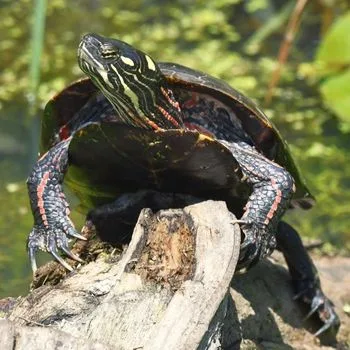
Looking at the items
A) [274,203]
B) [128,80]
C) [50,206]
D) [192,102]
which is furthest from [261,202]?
[50,206]

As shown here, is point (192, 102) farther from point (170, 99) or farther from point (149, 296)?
point (149, 296)

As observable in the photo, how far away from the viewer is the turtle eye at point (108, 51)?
112 inches

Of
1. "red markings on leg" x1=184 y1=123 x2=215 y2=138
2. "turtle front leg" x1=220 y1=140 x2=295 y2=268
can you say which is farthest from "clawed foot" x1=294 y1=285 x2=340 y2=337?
"red markings on leg" x1=184 y1=123 x2=215 y2=138

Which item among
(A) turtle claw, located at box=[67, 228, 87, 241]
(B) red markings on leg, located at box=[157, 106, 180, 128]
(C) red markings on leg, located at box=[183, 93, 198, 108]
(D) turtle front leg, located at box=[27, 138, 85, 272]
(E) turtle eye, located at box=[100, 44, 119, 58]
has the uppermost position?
(E) turtle eye, located at box=[100, 44, 119, 58]

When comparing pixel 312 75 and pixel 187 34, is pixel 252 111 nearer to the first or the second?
pixel 312 75

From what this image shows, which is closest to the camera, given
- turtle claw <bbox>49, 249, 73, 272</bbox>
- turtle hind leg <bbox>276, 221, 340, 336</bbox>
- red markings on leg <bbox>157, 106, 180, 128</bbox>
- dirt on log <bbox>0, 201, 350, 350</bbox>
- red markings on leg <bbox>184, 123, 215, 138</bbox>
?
dirt on log <bbox>0, 201, 350, 350</bbox>

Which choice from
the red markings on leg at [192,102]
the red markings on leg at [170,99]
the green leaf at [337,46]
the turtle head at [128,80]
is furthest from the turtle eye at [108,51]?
the green leaf at [337,46]

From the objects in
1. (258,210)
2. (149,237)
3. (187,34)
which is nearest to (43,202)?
(149,237)

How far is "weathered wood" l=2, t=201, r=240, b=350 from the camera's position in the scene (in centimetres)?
219

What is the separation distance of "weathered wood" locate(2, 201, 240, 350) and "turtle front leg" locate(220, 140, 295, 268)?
13cm

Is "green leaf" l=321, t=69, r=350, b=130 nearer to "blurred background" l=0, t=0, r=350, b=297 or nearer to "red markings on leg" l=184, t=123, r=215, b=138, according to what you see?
"blurred background" l=0, t=0, r=350, b=297

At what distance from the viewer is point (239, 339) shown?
2.89 metres

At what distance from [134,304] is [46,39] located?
5.32m

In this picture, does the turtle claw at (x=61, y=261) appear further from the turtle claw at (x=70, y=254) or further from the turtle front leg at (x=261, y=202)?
the turtle front leg at (x=261, y=202)
